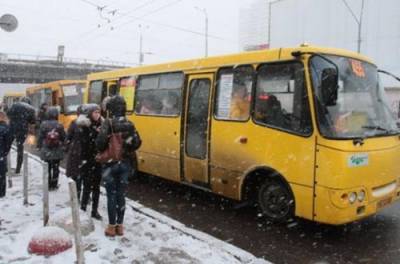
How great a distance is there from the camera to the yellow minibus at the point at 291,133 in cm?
642

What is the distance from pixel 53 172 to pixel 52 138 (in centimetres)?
82

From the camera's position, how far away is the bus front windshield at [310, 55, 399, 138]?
6504mm

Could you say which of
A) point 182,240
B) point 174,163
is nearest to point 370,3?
point 174,163

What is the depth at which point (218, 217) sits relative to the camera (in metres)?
7.95

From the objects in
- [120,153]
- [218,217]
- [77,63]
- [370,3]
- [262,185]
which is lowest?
[218,217]

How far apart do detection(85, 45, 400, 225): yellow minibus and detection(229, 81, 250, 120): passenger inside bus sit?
2 cm

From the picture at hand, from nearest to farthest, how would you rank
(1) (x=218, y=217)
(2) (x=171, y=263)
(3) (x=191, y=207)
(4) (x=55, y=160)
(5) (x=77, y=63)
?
(2) (x=171, y=263), (1) (x=218, y=217), (3) (x=191, y=207), (4) (x=55, y=160), (5) (x=77, y=63)

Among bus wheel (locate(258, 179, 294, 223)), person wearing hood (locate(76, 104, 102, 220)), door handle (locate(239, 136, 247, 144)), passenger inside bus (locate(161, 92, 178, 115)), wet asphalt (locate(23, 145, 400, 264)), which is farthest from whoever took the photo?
passenger inside bus (locate(161, 92, 178, 115))

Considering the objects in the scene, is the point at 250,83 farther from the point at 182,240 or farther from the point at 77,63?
the point at 77,63

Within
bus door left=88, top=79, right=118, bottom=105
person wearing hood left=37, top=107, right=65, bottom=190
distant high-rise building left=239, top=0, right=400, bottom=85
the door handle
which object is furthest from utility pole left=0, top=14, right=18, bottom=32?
distant high-rise building left=239, top=0, right=400, bottom=85

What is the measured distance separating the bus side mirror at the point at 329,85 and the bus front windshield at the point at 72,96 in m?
14.7

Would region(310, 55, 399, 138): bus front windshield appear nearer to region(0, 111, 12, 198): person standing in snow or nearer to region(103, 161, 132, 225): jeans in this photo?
region(103, 161, 132, 225): jeans

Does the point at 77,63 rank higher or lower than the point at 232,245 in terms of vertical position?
higher

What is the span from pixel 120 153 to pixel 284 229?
2.75 metres
